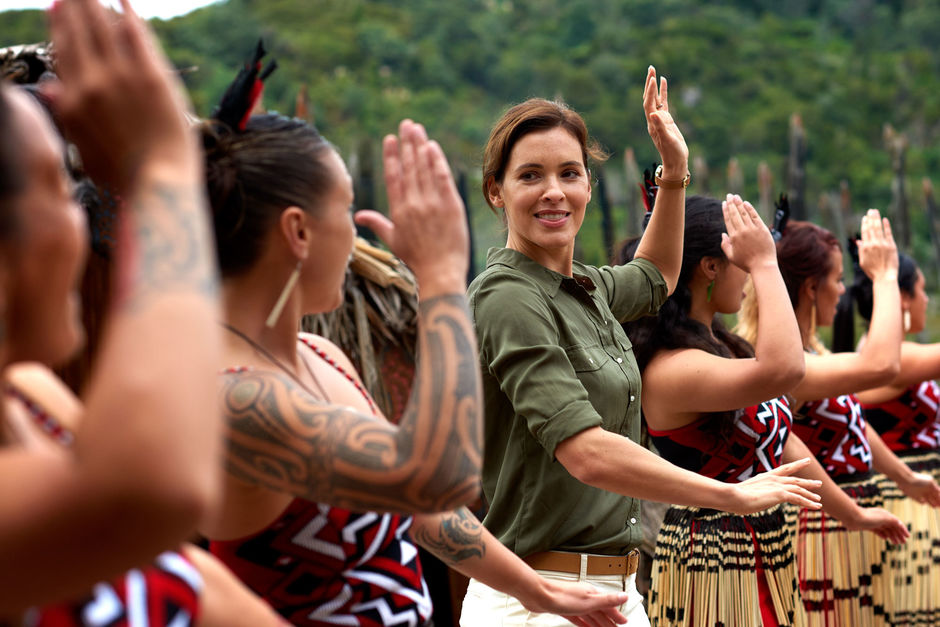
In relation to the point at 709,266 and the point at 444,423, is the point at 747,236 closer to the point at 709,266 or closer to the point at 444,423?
the point at 709,266

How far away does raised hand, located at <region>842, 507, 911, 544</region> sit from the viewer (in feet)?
12.1

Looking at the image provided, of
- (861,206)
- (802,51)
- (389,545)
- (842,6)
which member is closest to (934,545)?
(389,545)

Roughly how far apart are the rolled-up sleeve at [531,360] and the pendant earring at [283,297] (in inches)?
30.9

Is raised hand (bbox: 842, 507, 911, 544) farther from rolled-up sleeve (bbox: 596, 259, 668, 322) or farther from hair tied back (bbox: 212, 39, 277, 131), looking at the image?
hair tied back (bbox: 212, 39, 277, 131)

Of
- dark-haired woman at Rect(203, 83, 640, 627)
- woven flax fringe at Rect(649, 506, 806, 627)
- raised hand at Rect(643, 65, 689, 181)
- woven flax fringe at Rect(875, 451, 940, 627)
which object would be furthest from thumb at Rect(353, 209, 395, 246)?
woven flax fringe at Rect(875, 451, 940, 627)

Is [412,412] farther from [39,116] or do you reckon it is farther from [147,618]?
[39,116]

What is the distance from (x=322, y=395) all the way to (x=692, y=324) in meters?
1.67

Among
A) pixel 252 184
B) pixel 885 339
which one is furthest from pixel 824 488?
pixel 252 184

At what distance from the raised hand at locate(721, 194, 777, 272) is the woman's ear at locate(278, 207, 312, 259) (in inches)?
63.3

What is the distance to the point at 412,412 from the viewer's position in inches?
56.1

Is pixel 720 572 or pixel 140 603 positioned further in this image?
pixel 720 572

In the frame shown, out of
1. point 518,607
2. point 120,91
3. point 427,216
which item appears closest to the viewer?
point 120,91

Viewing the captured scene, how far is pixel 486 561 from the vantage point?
1982mm

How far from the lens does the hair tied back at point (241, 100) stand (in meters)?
1.71
